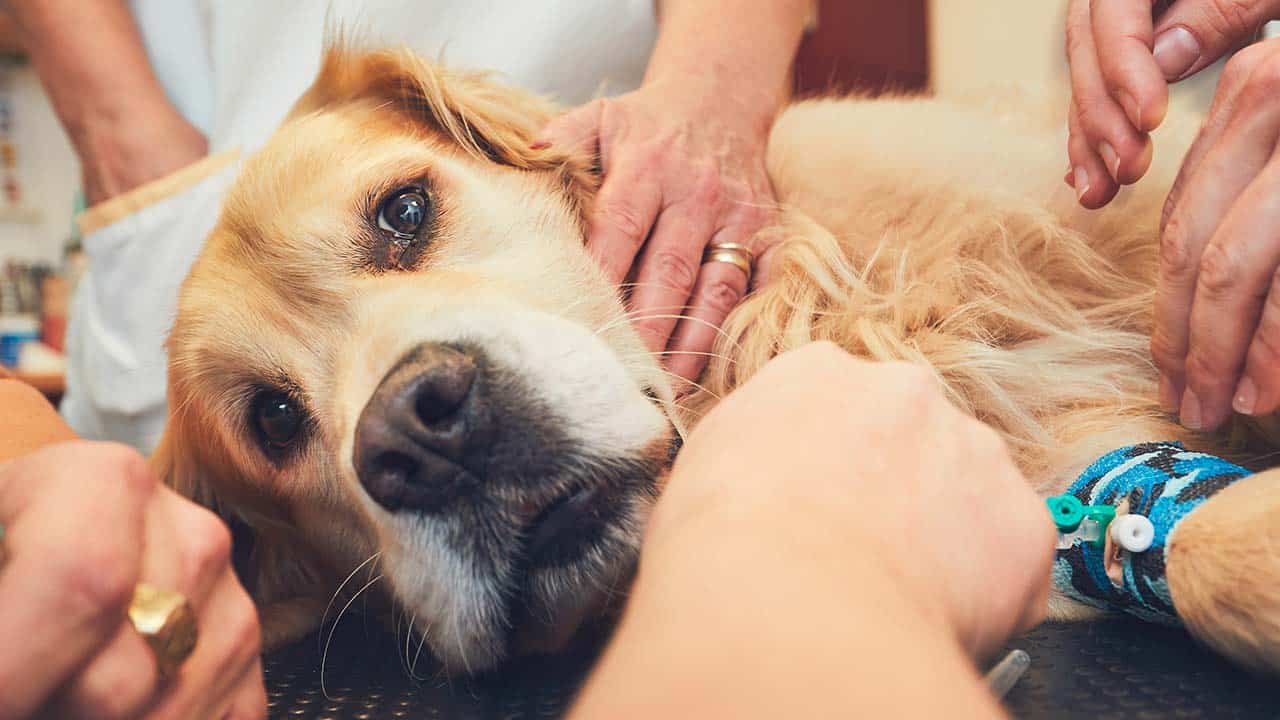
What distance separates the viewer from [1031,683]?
0.64 m

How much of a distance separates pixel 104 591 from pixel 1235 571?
27.0 inches

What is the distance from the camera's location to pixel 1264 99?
2.41 feet

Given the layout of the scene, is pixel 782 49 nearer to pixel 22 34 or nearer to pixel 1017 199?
pixel 1017 199

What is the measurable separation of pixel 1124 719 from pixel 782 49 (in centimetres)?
120

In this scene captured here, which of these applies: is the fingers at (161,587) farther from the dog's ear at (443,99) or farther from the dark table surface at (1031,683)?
the dog's ear at (443,99)

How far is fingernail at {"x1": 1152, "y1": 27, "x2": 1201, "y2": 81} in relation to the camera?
895 mm

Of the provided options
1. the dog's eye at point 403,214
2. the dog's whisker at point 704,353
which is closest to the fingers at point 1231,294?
the dog's whisker at point 704,353

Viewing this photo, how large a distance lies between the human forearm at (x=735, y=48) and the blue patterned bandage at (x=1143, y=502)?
0.75 meters

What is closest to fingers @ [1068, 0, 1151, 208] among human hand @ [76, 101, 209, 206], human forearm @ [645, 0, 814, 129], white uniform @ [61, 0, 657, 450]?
human forearm @ [645, 0, 814, 129]

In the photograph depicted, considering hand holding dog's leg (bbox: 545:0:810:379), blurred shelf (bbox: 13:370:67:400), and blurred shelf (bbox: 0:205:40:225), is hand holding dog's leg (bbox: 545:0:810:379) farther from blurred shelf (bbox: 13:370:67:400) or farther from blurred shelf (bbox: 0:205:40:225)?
blurred shelf (bbox: 0:205:40:225)

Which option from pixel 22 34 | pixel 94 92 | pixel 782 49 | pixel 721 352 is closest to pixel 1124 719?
pixel 721 352

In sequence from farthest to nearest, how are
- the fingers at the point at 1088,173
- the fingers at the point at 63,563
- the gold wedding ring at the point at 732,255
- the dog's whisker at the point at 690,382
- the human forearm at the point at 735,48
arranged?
the human forearm at the point at 735,48 → the gold wedding ring at the point at 732,255 → the dog's whisker at the point at 690,382 → the fingers at the point at 1088,173 → the fingers at the point at 63,563

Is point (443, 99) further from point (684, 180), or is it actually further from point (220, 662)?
point (220, 662)

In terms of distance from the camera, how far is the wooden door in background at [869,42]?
3293mm
